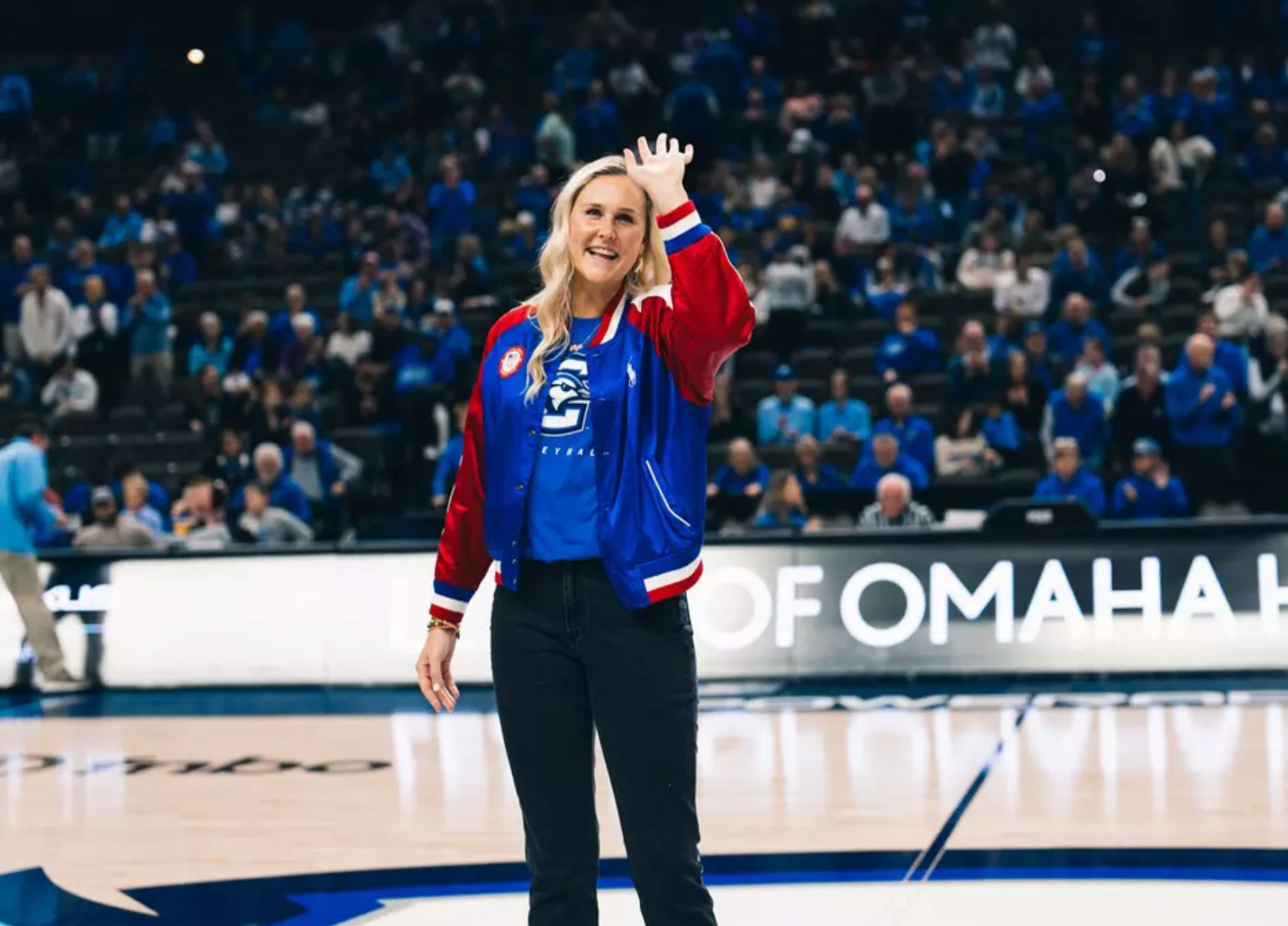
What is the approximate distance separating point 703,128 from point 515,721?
1883 centimetres

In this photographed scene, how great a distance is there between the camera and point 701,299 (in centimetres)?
405

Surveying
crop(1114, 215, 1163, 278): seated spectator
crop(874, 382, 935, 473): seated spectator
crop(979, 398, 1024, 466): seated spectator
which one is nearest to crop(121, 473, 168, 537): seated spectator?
crop(874, 382, 935, 473): seated spectator

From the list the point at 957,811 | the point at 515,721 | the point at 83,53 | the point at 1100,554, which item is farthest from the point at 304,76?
the point at 515,721

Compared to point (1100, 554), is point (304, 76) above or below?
above

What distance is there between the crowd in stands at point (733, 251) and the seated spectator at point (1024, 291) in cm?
4

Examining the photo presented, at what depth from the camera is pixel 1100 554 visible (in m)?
13.4

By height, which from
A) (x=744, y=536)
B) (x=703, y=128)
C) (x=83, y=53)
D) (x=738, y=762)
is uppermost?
(x=83, y=53)

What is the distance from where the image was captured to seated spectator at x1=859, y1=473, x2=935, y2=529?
48.5ft

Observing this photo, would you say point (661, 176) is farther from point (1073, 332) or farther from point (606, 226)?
point (1073, 332)

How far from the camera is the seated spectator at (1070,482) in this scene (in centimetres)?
1548

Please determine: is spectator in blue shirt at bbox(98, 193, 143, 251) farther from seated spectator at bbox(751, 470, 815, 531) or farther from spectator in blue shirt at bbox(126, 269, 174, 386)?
seated spectator at bbox(751, 470, 815, 531)

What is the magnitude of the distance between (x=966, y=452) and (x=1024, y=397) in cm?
84

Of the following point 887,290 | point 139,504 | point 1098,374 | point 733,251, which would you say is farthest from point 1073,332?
point 139,504

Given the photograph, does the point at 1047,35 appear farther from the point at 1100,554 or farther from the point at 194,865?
the point at 194,865
